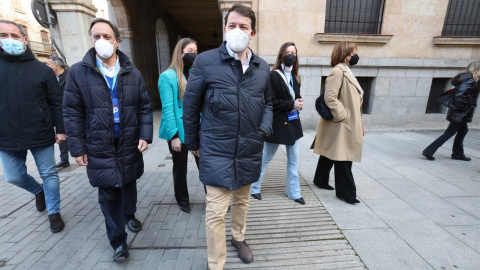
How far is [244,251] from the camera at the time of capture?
2.18 metres

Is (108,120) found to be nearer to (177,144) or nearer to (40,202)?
(177,144)

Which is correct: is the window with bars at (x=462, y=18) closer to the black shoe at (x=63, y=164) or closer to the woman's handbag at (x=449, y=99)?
the woman's handbag at (x=449, y=99)

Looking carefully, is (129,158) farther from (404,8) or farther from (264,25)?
(404,8)

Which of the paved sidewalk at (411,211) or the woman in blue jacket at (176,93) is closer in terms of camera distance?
the paved sidewalk at (411,211)

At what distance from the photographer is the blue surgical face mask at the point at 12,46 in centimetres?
227

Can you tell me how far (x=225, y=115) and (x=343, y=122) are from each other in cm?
182

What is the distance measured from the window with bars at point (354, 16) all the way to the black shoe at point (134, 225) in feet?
21.4

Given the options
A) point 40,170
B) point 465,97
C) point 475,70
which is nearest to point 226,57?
point 40,170

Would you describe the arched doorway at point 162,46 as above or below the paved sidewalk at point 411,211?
above

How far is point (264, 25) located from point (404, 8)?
12.5 feet

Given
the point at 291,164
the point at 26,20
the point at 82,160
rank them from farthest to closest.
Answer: the point at 26,20 < the point at 291,164 < the point at 82,160

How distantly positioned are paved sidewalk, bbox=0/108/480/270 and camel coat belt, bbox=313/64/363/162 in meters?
0.68

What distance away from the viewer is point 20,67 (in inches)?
94.5

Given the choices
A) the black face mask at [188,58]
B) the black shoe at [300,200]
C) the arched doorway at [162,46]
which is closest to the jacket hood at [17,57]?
the black face mask at [188,58]
